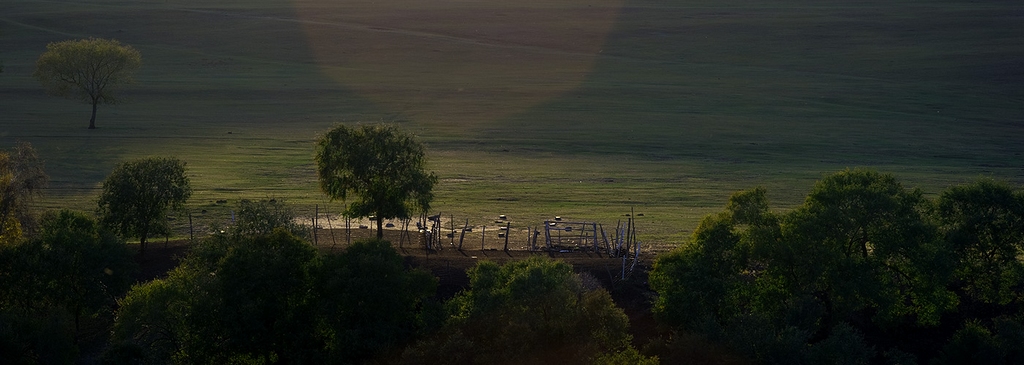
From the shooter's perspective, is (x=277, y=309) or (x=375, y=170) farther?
(x=375, y=170)

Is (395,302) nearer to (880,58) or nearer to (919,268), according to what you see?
(919,268)

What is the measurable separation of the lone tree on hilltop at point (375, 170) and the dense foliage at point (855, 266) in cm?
968

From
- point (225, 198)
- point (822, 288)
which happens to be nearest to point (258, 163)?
point (225, 198)

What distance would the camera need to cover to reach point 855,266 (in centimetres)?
2798

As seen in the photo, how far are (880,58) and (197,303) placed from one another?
346 ft

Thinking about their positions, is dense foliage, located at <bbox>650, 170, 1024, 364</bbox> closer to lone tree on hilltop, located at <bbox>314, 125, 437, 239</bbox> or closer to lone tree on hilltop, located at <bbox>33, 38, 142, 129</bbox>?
lone tree on hilltop, located at <bbox>314, 125, 437, 239</bbox>

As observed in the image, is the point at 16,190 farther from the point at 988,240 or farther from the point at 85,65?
the point at 85,65

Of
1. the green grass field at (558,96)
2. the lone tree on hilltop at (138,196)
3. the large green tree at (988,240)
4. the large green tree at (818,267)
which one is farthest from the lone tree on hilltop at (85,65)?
the large green tree at (988,240)

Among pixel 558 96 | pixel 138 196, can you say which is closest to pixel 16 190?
pixel 138 196

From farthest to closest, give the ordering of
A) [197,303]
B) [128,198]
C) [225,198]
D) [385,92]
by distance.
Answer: [385,92]
[225,198]
[128,198]
[197,303]

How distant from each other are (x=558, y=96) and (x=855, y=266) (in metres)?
67.6

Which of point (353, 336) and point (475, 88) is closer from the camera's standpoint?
point (353, 336)

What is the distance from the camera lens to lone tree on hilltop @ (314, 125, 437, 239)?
33.7 metres

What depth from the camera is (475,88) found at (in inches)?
3952
